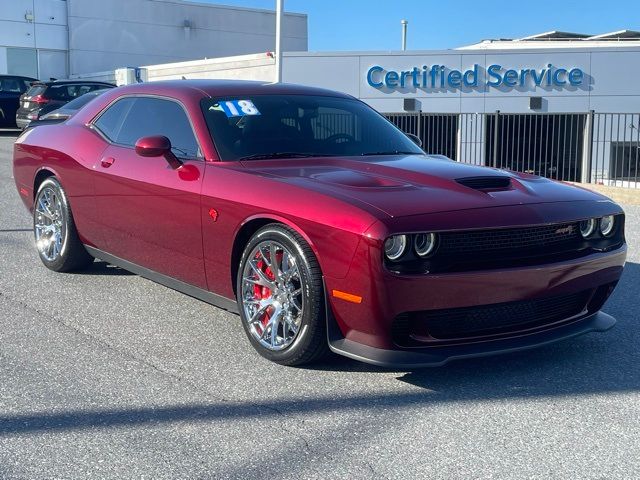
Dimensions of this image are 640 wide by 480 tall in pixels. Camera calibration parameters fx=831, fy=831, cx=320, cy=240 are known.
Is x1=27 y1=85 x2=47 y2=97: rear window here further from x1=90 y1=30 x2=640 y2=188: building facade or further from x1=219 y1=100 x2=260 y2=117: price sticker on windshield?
x1=219 y1=100 x2=260 y2=117: price sticker on windshield

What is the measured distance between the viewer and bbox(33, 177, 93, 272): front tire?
20.7 ft

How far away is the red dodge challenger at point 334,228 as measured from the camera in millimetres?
3896

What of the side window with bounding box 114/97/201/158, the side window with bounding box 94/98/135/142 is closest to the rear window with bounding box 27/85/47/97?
the side window with bounding box 94/98/135/142

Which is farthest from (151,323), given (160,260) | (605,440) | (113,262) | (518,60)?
(518,60)

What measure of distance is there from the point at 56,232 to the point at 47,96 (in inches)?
640

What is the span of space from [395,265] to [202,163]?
160 centimetres

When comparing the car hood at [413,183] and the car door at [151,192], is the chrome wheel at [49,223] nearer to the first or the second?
the car door at [151,192]

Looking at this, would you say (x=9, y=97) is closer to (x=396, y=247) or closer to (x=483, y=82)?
(x=483, y=82)

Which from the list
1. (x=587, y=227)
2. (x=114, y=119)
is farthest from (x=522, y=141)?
(x=587, y=227)

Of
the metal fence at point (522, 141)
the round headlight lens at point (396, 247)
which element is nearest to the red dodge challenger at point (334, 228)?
the round headlight lens at point (396, 247)

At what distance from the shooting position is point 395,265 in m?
3.85

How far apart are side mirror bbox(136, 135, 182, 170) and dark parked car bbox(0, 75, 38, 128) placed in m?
20.8

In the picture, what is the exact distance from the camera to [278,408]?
3789mm

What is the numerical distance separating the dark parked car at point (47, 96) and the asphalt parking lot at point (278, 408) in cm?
1706
